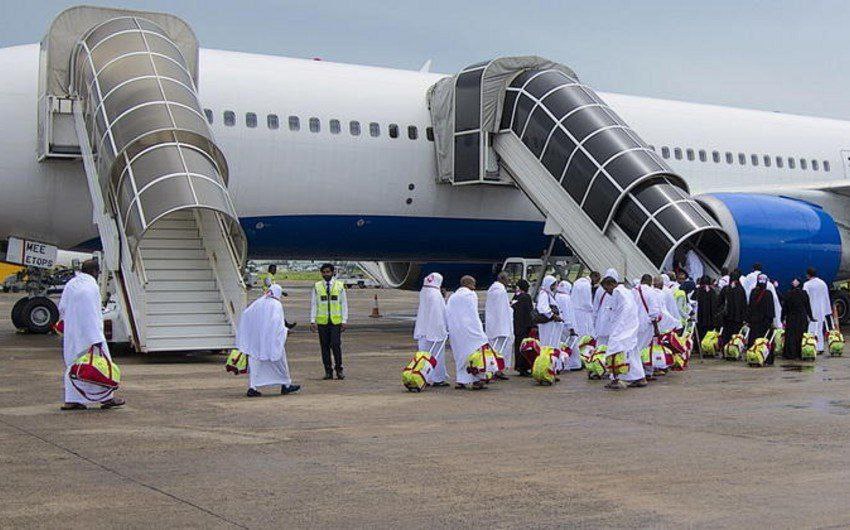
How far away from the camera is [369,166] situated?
19422 millimetres

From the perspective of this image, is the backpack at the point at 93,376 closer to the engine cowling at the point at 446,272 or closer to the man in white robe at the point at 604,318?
the man in white robe at the point at 604,318

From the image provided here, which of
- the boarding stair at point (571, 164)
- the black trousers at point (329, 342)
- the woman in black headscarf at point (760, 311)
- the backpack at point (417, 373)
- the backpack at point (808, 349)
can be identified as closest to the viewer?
the backpack at point (417, 373)

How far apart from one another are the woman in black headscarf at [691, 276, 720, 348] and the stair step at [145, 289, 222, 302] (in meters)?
7.06

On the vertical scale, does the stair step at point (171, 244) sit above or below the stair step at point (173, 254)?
above

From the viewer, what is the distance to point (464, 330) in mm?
12539

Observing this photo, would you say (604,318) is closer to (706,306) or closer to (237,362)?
(706,306)

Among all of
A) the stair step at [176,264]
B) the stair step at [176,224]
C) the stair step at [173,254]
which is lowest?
the stair step at [176,264]

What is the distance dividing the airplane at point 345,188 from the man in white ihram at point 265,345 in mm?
5941

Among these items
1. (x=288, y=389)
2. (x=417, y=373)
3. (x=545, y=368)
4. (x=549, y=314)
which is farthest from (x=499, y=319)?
(x=288, y=389)

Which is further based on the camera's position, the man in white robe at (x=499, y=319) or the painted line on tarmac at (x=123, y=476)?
the man in white robe at (x=499, y=319)

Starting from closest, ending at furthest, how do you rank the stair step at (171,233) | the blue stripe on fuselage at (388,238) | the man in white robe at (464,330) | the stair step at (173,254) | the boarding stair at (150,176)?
the man in white robe at (464,330) < the boarding stair at (150,176) < the stair step at (173,254) < the stair step at (171,233) < the blue stripe on fuselage at (388,238)

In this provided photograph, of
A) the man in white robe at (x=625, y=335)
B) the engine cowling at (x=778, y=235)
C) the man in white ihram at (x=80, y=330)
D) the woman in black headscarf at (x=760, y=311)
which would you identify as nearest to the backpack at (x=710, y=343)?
the woman in black headscarf at (x=760, y=311)

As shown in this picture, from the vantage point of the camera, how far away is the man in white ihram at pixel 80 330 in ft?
33.6

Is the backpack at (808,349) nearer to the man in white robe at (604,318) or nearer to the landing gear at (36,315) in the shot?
the man in white robe at (604,318)
